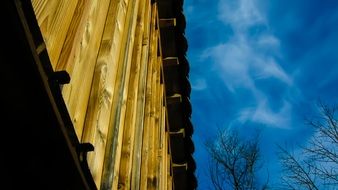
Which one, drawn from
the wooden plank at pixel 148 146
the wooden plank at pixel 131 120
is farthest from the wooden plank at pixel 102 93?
the wooden plank at pixel 148 146

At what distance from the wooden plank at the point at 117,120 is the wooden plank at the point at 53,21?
77 cm

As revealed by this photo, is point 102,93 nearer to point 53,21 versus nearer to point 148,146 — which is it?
point 53,21

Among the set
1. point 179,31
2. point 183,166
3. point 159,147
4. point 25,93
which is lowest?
point 25,93

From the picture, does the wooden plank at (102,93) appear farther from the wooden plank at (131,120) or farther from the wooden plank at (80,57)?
the wooden plank at (131,120)

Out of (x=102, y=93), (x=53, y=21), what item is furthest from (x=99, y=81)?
(x=53, y=21)

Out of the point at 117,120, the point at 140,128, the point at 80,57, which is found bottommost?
the point at 117,120

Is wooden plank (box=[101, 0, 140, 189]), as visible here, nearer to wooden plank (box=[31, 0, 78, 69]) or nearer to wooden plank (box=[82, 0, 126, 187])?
wooden plank (box=[82, 0, 126, 187])

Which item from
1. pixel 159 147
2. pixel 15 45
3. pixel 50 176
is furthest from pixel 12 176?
pixel 159 147

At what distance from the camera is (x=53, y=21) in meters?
1.59

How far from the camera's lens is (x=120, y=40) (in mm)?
2887

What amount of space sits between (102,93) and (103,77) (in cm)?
12

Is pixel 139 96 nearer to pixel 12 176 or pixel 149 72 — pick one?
pixel 149 72

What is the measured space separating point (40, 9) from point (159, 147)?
3.26 meters

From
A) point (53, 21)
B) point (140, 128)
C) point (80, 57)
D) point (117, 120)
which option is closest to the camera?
point (53, 21)
